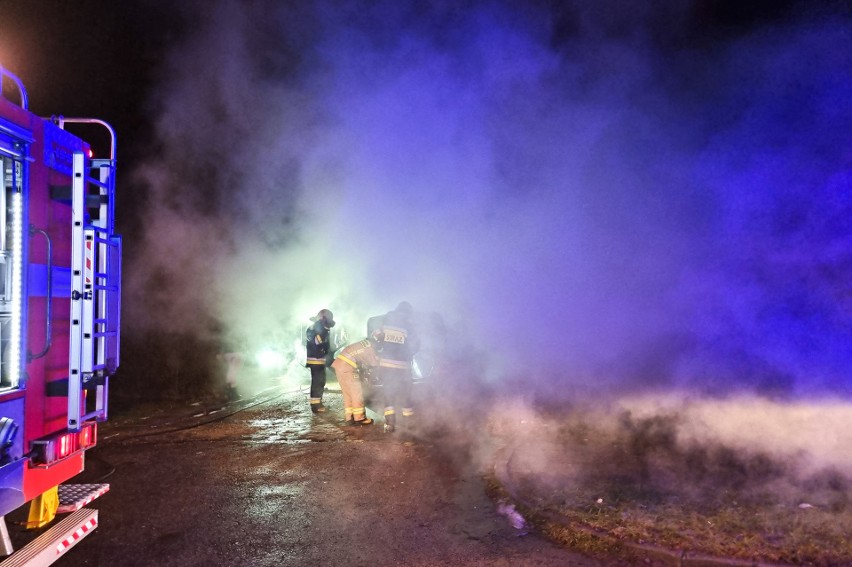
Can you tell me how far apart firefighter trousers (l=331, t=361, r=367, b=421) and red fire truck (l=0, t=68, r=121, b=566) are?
135 inches

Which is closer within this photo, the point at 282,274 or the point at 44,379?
the point at 44,379

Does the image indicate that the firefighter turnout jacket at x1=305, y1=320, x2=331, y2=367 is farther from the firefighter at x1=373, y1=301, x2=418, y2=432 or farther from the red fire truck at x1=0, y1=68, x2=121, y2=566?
the red fire truck at x1=0, y1=68, x2=121, y2=566

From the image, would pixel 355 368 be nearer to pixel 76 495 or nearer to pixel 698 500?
pixel 76 495

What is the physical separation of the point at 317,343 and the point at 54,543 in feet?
15.2

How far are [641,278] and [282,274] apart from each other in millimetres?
7277

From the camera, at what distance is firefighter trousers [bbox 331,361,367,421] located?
254 inches

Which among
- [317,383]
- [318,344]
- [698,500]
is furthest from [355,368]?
[698,500]

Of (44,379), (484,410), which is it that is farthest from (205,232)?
(44,379)

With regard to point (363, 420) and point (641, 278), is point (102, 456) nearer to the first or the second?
point (363, 420)

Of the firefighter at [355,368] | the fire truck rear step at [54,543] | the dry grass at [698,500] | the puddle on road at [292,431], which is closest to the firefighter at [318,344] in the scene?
the puddle on road at [292,431]

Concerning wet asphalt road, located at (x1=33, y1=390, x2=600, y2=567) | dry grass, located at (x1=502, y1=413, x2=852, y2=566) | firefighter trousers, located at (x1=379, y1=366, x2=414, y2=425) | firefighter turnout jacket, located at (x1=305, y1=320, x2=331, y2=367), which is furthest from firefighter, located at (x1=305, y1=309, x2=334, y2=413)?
dry grass, located at (x1=502, y1=413, x2=852, y2=566)

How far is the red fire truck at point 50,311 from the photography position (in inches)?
102

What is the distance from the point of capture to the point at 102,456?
5.41m

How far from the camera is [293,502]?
4262mm
